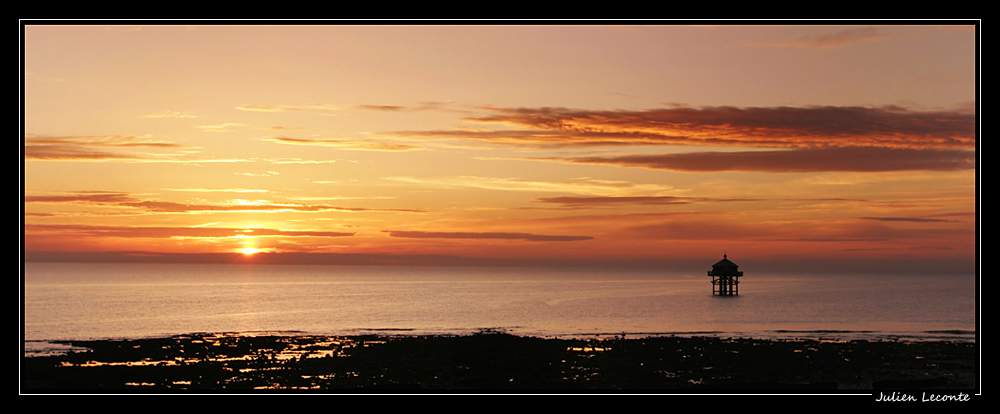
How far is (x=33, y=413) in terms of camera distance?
12.6 metres

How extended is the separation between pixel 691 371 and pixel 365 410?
67.9ft

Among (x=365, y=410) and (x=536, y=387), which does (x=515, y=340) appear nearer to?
(x=536, y=387)

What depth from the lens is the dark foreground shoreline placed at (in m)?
27.3

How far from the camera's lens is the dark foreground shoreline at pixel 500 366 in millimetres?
27297

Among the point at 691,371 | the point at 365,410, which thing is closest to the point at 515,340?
the point at 691,371

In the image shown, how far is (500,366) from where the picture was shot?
3167 centimetres
